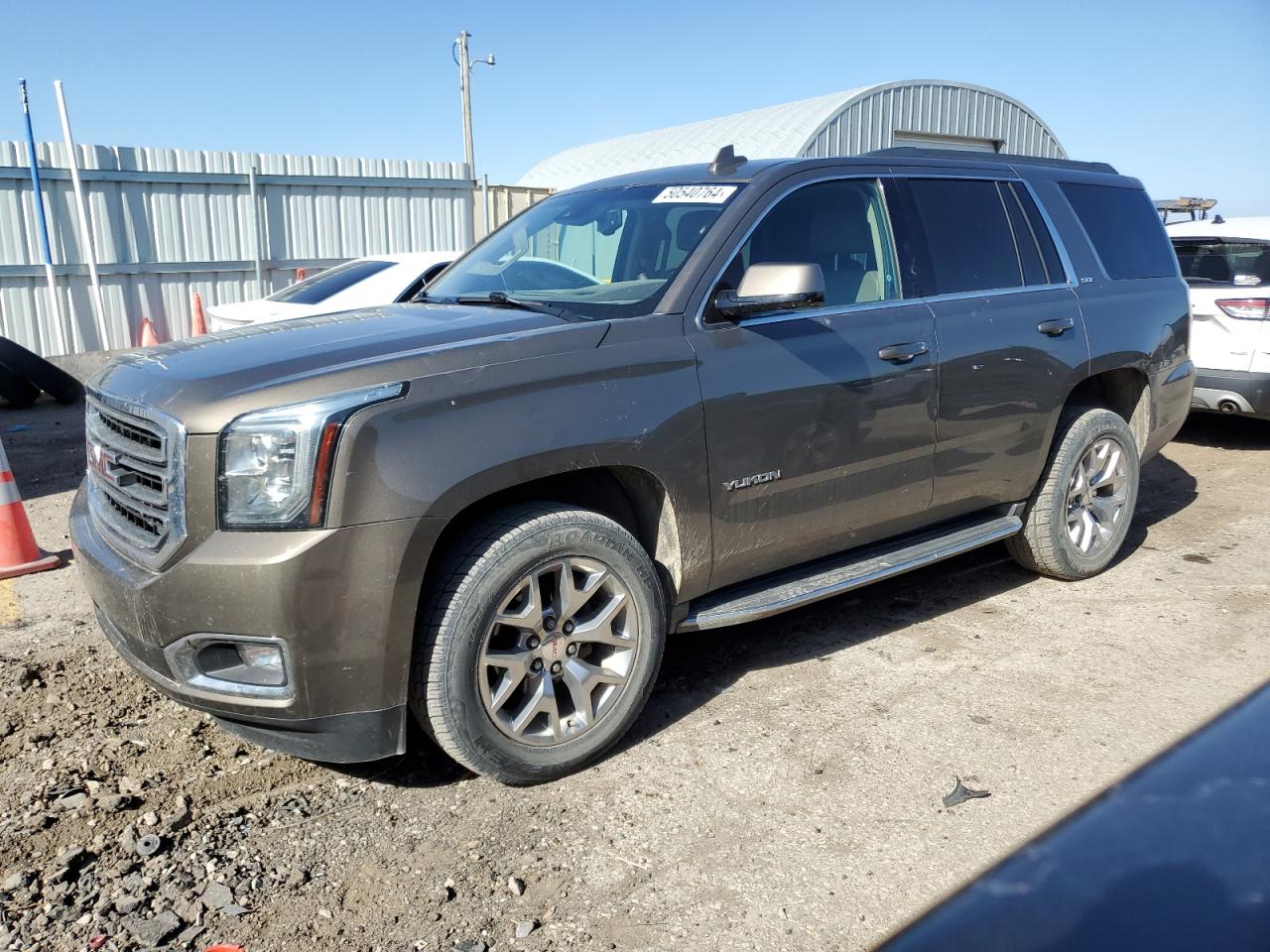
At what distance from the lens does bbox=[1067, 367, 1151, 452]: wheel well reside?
5203mm

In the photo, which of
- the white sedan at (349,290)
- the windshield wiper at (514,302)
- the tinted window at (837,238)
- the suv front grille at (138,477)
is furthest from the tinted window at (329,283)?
the tinted window at (837,238)

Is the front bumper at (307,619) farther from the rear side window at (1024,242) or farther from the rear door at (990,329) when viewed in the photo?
the rear side window at (1024,242)

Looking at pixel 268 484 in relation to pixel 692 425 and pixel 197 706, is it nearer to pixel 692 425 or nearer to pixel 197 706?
pixel 197 706

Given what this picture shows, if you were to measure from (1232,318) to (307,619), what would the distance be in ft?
25.0

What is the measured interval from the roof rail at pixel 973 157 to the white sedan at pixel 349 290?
4.71m

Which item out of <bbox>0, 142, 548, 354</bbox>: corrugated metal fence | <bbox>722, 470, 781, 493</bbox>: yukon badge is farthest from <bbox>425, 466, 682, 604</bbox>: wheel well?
<bbox>0, 142, 548, 354</bbox>: corrugated metal fence

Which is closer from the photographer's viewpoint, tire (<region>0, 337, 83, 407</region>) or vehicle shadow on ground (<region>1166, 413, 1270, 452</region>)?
vehicle shadow on ground (<region>1166, 413, 1270, 452</region>)

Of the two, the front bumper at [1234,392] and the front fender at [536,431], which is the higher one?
the front fender at [536,431]

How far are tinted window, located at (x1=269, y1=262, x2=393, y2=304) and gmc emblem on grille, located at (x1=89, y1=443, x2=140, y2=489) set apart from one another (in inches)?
216

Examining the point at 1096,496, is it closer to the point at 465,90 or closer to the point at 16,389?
the point at 16,389

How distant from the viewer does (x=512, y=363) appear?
9.95 ft

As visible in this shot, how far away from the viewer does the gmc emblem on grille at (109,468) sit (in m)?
3.11

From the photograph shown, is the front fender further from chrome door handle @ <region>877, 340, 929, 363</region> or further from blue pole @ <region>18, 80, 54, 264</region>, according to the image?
blue pole @ <region>18, 80, 54, 264</region>

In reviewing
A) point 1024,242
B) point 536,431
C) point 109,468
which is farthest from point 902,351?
point 109,468
